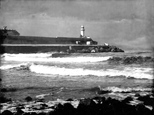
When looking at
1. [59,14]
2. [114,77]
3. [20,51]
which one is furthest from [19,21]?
[20,51]

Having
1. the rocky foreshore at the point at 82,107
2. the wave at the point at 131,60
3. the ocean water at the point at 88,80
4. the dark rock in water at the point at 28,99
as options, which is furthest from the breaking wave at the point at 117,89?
the wave at the point at 131,60

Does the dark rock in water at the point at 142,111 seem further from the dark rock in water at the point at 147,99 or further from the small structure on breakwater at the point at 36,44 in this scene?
the small structure on breakwater at the point at 36,44

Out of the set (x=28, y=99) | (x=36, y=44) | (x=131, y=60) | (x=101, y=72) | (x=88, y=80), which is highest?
(x=36, y=44)

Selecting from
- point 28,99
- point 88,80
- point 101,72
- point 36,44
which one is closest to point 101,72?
point 101,72

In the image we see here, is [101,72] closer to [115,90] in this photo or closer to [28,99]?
[115,90]

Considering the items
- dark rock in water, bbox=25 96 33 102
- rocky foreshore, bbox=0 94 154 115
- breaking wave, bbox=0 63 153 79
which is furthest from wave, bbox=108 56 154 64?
dark rock in water, bbox=25 96 33 102

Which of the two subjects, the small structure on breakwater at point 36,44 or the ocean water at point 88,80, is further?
the small structure on breakwater at point 36,44

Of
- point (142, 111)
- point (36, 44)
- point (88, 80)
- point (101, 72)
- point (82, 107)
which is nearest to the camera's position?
point (142, 111)

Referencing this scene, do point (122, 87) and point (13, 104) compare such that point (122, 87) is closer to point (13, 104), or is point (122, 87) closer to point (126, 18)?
point (126, 18)
